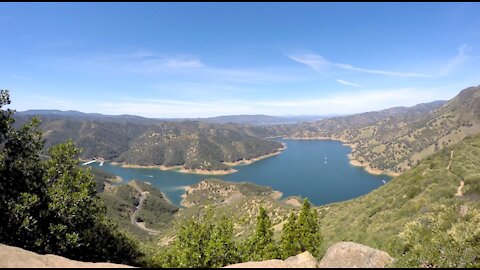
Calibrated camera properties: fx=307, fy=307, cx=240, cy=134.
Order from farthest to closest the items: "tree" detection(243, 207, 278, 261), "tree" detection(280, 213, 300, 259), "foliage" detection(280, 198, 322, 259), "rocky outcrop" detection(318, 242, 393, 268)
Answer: "tree" detection(280, 213, 300, 259) → "foliage" detection(280, 198, 322, 259) → "tree" detection(243, 207, 278, 261) → "rocky outcrop" detection(318, 242, 393, 268)

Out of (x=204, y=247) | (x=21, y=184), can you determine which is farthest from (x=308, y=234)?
(x=21, y=184)

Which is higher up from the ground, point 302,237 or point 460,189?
point 460,189

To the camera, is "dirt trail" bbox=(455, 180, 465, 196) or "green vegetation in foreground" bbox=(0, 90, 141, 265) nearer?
"green vegetation in foreground" bbox=(0, 90, 141, 265)

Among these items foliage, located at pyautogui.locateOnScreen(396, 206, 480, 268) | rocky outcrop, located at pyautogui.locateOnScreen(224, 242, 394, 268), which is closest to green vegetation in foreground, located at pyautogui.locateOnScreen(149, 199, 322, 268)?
rocky outcrop, located at pyautogui.locateOnScreen(224, 242, 394, 268)

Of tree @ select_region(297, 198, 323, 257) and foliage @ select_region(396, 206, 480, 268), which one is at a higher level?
foliage @ select_region(396, 206, 480, 268)

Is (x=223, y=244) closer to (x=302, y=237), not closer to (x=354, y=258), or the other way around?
(x=302, y=237)

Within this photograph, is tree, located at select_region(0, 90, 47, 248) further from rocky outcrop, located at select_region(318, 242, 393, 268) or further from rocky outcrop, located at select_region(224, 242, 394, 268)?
rocky outcrop, located at select_region(318, 242, 393, 268)

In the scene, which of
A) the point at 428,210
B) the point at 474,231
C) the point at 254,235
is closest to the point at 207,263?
the point at 254,235

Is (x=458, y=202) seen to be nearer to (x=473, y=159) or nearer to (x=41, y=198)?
(x=473, y=159)
